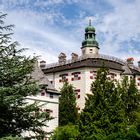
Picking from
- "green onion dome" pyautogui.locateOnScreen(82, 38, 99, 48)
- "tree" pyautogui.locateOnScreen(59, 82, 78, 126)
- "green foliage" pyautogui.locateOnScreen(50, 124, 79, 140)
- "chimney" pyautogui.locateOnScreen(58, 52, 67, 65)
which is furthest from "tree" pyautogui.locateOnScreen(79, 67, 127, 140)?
"green onion dome" pyautogui.locateOnScreen(82, 38, 99, 48)

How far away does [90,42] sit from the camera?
100000 millimetres

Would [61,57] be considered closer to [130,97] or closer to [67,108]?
[67,108]

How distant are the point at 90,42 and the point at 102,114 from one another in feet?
182

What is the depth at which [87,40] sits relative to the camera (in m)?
101

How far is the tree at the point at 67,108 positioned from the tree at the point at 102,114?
47.9ft

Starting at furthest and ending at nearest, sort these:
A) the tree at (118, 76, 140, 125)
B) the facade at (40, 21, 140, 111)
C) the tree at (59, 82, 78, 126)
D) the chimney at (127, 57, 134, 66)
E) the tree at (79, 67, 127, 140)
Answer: the chimney at (127, 57, 134, 66) → the facade at (40, 21, 140, 111) → the tree at (118, 76, 140, 125) → the tree at (59, 82, 78, 126) → the tree at (79, 67, 127, 140)

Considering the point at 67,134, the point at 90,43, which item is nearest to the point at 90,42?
the point at 90,43

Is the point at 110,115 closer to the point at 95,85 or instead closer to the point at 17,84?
the point at 95,85

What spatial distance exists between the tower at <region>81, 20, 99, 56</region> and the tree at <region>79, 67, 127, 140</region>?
5366 cm

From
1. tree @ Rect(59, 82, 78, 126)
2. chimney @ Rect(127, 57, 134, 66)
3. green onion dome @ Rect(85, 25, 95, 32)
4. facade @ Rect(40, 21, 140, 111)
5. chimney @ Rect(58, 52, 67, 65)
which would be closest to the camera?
tree @ Rect(59, 82, 78, 126)

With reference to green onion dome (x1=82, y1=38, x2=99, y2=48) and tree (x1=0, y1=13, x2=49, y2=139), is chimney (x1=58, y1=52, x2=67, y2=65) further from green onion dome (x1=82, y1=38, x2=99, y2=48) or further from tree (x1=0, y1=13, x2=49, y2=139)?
tree (x1=0, y1=13, x2=49, y2=139)

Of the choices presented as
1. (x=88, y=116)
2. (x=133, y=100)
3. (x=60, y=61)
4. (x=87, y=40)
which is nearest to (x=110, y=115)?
(x=88, y=116)

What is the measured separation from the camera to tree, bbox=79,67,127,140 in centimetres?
4453

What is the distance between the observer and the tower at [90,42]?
328ft
